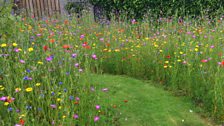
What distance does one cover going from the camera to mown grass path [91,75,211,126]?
3.64m

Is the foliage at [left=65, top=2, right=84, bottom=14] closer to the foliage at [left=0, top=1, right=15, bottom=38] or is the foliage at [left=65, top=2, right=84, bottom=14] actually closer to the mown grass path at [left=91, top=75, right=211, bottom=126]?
the foliage at [left=0, top=1, right=15, bottom=38]

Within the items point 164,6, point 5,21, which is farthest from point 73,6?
point 5,21

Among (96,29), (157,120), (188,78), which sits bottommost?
(157,120)

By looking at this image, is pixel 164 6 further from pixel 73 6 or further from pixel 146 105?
pixel 146 105

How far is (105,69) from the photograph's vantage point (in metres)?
5.72

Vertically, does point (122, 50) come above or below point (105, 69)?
above

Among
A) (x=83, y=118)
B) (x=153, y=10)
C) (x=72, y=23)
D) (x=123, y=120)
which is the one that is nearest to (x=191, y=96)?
(x=123, y=120)

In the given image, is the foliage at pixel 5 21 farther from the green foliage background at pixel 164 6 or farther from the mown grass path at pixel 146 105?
the green foliage background at pixel 164 6

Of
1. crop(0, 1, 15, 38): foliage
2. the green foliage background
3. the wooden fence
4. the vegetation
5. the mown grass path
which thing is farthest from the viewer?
the wooden fence

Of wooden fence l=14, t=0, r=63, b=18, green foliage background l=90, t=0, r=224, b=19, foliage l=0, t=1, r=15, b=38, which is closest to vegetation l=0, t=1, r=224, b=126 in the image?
foliage l=0, t=1, r=15, b=38

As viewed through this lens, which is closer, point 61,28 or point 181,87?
point 181,87

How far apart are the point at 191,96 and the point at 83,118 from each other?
1.84m

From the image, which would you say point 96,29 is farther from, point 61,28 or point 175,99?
point 175,99

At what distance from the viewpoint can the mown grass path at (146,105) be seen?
11.9ft
